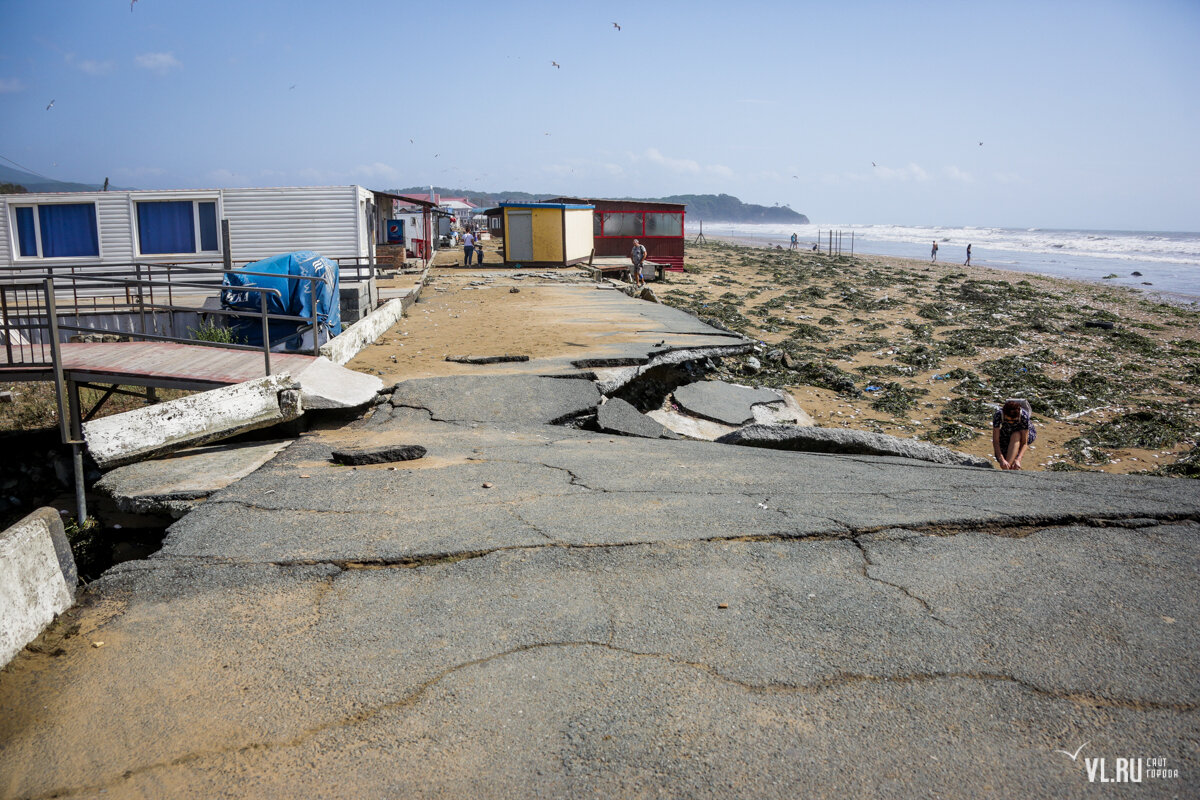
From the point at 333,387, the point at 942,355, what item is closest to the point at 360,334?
the point at 333,387

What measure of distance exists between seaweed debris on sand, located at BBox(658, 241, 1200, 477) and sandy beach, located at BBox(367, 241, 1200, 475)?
0.04 metres

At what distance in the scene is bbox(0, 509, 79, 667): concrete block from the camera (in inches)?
119

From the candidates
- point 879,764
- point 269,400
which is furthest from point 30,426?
point 879,764

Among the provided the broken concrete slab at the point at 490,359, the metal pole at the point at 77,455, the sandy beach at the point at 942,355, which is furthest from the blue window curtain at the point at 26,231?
the broken concrete slab at the point at 490,359

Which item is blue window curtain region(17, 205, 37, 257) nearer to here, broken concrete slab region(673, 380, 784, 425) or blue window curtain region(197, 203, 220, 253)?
blue window curtain region(197, 203, 220, 253)

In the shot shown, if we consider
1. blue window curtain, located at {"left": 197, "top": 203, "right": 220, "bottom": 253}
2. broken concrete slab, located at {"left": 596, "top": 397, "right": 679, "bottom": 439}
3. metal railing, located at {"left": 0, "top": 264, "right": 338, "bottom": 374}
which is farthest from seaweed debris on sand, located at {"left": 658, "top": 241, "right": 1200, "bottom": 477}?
blue window curtain, located at {"left": 197, "top": 203, "right": 220, "bottom": 253}

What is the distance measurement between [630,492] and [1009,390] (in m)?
9.40

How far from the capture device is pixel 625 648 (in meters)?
3.12

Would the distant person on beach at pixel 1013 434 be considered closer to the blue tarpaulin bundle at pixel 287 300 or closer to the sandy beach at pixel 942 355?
the sandy beach at pixel 942 355

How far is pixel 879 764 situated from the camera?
8.13ft

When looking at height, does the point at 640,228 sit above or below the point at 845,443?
above

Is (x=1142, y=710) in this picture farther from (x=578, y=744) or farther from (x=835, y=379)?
(x=835, y=379)

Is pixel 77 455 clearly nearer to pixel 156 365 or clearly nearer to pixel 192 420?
pixel 192 420

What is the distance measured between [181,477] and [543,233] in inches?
888
